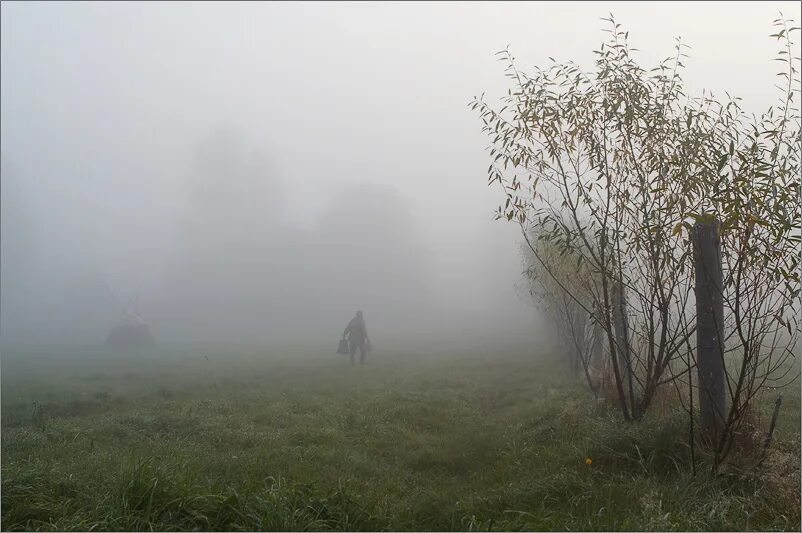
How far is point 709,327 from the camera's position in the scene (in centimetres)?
674

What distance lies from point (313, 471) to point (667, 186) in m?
5.87

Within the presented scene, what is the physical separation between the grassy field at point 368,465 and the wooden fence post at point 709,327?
15.0 inches

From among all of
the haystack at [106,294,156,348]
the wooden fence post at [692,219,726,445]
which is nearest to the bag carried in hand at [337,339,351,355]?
the haystack at [106,294,156,348]

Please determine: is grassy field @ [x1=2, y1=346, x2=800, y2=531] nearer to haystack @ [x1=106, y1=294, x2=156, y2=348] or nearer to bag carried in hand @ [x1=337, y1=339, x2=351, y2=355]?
bag carried in hand @ [x1=337, y1=339, x2=351, y2=355]

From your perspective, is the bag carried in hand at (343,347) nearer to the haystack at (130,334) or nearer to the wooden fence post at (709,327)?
the haystack at (130,334)

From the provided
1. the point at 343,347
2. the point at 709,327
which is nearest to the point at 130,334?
the point at 343,347

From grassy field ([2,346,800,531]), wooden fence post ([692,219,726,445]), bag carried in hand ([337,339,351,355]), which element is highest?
wooden fence post ([692,219,726,445])

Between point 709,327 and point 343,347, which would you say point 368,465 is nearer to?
point 709,327

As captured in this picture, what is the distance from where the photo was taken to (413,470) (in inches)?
321

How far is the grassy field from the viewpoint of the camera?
5.12 m

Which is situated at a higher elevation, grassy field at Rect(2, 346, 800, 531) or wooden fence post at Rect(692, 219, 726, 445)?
wooden fence post at Rect(692, 219, 726, 445)

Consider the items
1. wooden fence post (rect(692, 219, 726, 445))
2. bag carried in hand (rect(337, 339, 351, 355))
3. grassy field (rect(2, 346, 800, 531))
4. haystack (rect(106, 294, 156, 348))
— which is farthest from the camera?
haystack (rect(106, 294, 156, 348))

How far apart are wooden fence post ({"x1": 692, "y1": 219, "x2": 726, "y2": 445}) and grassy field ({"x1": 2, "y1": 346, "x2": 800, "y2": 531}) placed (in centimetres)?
38

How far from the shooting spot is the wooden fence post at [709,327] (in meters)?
6.56
